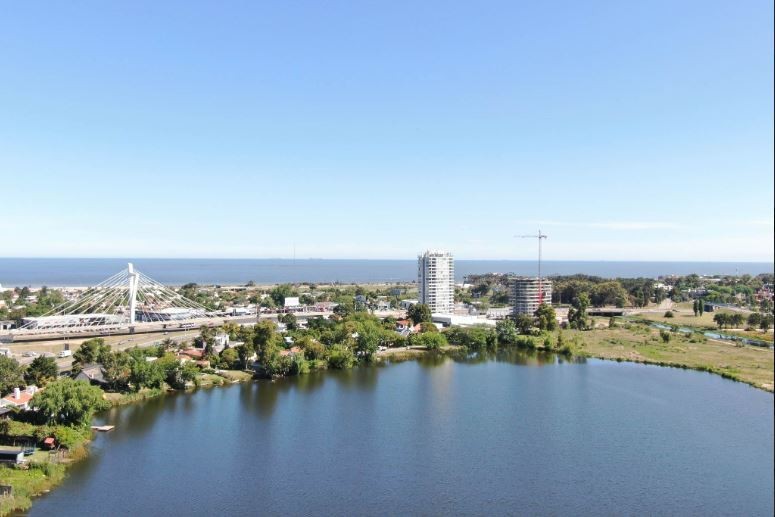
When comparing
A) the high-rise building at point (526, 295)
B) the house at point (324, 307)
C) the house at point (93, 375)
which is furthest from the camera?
the house at point (324, 307)

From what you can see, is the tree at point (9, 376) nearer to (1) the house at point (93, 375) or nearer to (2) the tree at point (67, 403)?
(1) the house at point (93, 375)

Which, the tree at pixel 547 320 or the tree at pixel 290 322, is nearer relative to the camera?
the tree at pixel 290 322

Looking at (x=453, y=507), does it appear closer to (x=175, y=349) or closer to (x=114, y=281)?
(x=175, y=349)

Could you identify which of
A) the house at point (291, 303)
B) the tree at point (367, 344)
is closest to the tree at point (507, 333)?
the tree at point (367, 344)

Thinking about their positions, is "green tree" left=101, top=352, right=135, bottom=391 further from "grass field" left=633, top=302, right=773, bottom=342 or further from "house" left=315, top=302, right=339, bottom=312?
"grass field" left=633, top=302, right=773, bottom=342

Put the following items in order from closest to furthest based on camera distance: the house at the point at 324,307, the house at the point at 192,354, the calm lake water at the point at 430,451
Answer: the calm lake water at the point at 430,451 → the house at the point at 192,354 → the house at the point at 324,307

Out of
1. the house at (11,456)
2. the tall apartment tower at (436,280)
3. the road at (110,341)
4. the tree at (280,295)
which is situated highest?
the tall apartment tower at (436,280)

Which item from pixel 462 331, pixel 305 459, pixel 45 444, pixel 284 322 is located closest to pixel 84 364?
pixel 45 444

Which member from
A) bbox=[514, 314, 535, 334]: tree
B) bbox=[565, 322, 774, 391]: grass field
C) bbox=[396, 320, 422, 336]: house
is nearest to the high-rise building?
bbox=[514, 314, 535, 334]: tree
